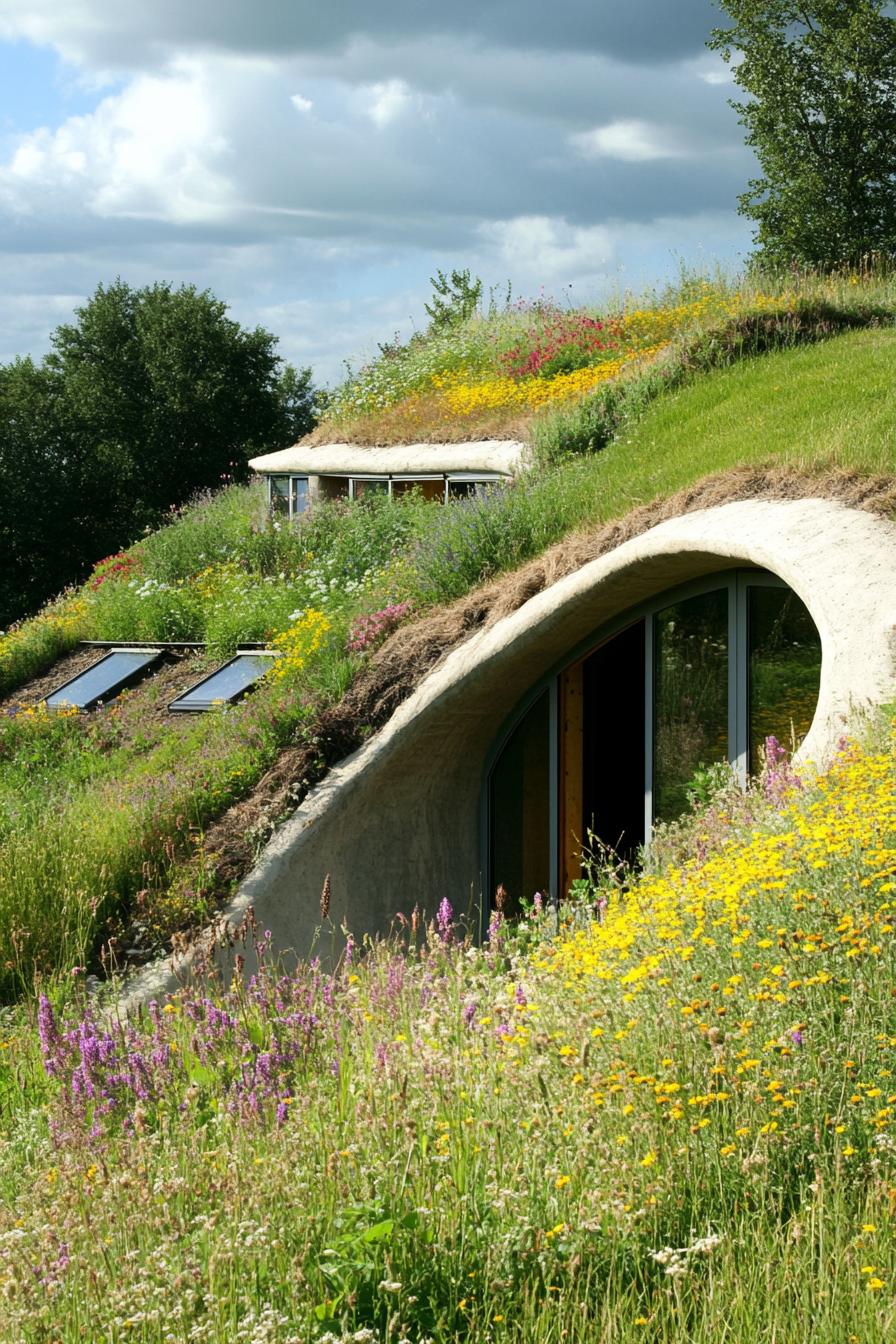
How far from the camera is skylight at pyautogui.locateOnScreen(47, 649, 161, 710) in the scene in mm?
15070

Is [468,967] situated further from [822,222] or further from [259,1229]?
[822,222]

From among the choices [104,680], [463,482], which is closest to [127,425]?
[463,482]

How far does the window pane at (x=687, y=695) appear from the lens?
10461 millimetres

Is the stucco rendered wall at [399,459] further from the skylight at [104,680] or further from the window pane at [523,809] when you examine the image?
the window pane at [523,809]

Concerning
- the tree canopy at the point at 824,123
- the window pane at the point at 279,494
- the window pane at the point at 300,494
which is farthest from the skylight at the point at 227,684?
the tree canopy at the point at 824,123

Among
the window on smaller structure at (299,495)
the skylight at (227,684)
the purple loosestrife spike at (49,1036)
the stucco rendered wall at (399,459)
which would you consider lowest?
the purple loosestrife spike at (49,1036)

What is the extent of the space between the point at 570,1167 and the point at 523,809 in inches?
323

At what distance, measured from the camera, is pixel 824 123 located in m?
29.3

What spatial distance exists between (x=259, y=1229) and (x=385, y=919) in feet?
26.7

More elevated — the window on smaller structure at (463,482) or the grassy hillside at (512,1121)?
the window on smaller structure at (463,482)

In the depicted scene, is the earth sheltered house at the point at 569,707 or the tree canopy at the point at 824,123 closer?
the earth sheltered house at the point at 569,707

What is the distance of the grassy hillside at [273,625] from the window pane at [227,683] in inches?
13.1

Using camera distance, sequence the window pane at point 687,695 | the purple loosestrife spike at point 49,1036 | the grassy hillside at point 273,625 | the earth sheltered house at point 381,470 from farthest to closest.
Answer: the earth sheltered house at point 381,470 < the window pane at point 687,695 < the grassy hillside at point 273,625 < the purple loosestrife spike at point 49,1036

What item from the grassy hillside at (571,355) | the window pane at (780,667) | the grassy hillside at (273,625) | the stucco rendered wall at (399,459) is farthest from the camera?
the stucco rendered wall at (399,459)
